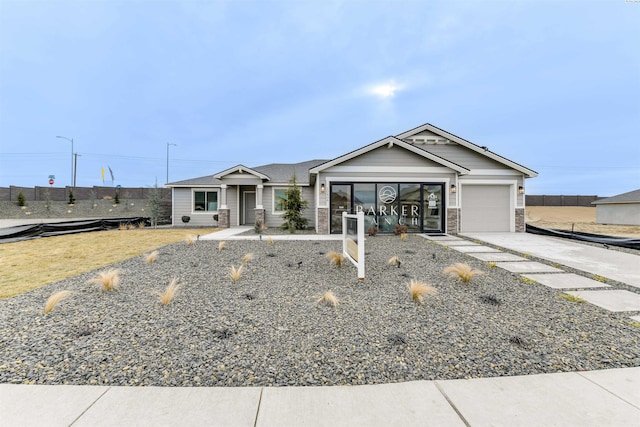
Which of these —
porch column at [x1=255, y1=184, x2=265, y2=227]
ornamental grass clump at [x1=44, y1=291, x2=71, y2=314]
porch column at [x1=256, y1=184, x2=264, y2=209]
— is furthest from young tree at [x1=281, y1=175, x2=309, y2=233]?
ornamental grass clump at [x1=44, y1=291, x2=71, y2=314]

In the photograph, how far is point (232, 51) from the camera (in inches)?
704

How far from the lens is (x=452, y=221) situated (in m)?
12.0

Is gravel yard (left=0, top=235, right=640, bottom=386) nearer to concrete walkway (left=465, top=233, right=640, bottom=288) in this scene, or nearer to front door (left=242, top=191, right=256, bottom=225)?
concrete walkway (left=465, top=233, right=640, bottom=288)

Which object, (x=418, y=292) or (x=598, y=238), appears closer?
(x=418, y=292)

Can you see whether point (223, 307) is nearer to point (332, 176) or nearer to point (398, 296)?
point (398, 296)

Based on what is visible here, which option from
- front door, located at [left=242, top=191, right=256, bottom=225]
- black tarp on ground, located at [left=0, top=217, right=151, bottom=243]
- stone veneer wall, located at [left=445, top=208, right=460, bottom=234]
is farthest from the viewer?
front door, located at [left=242, top=191, right=256, bottom=225]

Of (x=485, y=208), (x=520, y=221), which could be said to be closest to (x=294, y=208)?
(x=485, y=208)

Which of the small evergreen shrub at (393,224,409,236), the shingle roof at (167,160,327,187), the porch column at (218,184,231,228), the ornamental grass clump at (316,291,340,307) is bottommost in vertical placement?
the ornamental grass clump at (316,291,340,307)

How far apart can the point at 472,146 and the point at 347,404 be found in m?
13.9

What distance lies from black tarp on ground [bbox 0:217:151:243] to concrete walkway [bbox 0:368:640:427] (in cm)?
1237

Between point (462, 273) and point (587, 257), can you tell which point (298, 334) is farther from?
point (587, 257)

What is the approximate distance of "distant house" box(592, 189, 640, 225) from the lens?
18.0 m

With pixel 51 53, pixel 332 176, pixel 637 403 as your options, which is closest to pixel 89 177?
pixel 51 53

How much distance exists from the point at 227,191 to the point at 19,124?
114 ft
